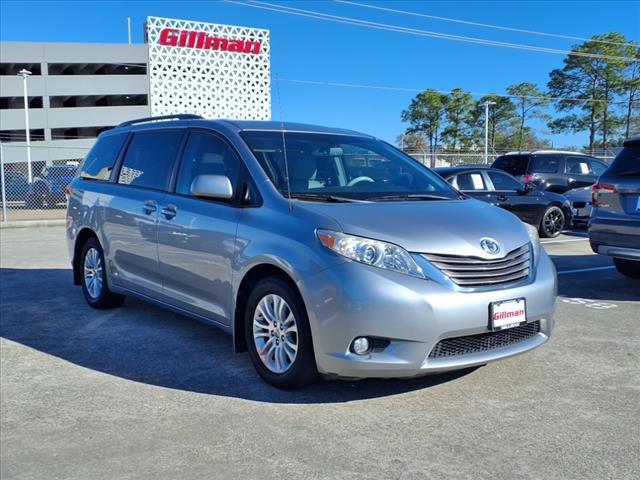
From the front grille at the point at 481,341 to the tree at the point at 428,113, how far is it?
6059cm

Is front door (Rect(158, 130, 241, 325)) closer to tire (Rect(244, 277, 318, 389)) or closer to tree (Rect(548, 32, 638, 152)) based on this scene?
tire (Rect(244, 277, 318, 389))

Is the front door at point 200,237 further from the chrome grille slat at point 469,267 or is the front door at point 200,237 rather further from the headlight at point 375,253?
the chrome grille slat at point 469,267

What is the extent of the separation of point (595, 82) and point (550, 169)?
1649 inches

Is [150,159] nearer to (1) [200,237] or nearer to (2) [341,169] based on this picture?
(1) [200,237]

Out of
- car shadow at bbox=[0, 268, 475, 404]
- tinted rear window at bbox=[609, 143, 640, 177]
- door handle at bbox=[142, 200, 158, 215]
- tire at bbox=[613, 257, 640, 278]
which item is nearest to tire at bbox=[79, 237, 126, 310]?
car shadow at bbox=[0, 268, 475, 404]

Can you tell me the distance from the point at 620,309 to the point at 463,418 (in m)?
3.53

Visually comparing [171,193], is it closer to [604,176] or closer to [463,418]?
[463,418]

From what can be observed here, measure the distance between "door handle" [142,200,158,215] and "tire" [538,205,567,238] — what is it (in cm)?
940

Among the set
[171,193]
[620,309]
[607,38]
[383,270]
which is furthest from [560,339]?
[607,38]

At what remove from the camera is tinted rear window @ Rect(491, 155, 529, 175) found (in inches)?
606

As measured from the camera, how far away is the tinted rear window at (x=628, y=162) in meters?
6.83

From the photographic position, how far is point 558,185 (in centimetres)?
1546

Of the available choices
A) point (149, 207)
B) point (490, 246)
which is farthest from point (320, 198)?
point (149, 207)

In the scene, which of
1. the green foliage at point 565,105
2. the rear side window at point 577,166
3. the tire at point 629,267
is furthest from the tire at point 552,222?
the green foliage at point 565,105
